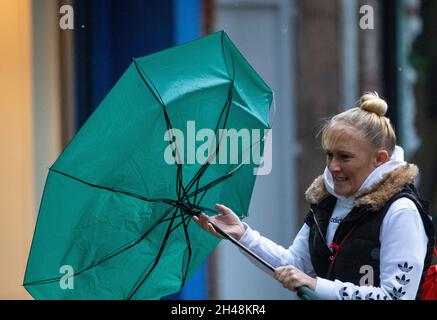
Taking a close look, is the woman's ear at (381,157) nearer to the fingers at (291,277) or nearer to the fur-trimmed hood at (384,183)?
the fur-trimmed hood at (384,183)

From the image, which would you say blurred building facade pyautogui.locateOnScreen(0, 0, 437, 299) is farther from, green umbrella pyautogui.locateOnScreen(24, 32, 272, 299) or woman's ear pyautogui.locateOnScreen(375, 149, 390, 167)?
woman's ear pyautogui.locateOnScreen(375, 149, 390, 167)

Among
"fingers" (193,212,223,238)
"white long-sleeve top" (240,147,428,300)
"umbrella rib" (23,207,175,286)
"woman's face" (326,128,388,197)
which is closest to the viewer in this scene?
"white long-sleeve top" (240,147,428,300)

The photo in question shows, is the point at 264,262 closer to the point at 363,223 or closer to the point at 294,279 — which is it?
the point at 294,279

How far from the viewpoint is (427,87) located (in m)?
7.71

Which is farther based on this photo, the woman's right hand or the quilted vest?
the woman's right hand

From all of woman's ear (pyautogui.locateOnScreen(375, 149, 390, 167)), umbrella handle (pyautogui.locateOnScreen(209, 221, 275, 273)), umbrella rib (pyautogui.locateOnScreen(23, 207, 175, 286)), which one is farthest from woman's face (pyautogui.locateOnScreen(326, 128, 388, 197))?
umbrella rib (pyautogui.locateOnScreen(23, 207, 175, 286))

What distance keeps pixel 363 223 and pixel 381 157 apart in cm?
27

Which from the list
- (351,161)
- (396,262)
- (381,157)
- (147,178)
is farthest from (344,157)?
(147,178)

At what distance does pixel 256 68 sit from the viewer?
7082 millimetres

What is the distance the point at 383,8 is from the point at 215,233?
412cm

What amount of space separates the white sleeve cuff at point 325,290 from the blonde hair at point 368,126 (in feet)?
1.68

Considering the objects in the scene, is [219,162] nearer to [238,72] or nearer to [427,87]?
[238,72]

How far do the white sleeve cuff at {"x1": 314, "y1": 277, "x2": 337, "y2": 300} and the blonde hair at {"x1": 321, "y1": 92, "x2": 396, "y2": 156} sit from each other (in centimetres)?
51

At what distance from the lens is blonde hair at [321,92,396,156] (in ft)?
12.4
